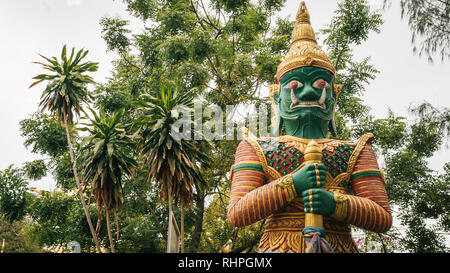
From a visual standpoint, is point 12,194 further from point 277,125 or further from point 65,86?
point 277,125

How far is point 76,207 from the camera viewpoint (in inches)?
449

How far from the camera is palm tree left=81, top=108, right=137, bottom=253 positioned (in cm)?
856

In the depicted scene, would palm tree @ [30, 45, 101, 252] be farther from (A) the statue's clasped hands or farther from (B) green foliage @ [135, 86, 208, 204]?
(A) the statue's clasped hands

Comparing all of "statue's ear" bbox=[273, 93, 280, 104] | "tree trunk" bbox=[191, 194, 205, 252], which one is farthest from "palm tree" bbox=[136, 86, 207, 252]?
"statue's ear" bbox=[273, 93, 280, 104]

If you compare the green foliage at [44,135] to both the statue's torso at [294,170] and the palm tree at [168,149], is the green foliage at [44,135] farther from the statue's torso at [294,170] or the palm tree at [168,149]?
the statue's torso at [294,170]

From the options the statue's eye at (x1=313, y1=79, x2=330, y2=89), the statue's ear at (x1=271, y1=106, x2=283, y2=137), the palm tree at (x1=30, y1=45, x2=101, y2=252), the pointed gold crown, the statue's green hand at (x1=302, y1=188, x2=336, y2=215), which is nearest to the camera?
the statue's green hand at (x1=302, y1=188, x2=336, y2=215)

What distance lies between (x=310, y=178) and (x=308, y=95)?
1390 millimetres

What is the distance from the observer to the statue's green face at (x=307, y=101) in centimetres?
511

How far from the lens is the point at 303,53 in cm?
538

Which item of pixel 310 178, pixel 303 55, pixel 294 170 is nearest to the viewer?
pixel 310 178

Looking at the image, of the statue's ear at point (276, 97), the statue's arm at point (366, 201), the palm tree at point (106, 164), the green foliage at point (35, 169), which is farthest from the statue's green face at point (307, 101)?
the green foliage at point (35, 169)

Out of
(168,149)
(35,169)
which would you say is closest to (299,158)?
(168,149)
